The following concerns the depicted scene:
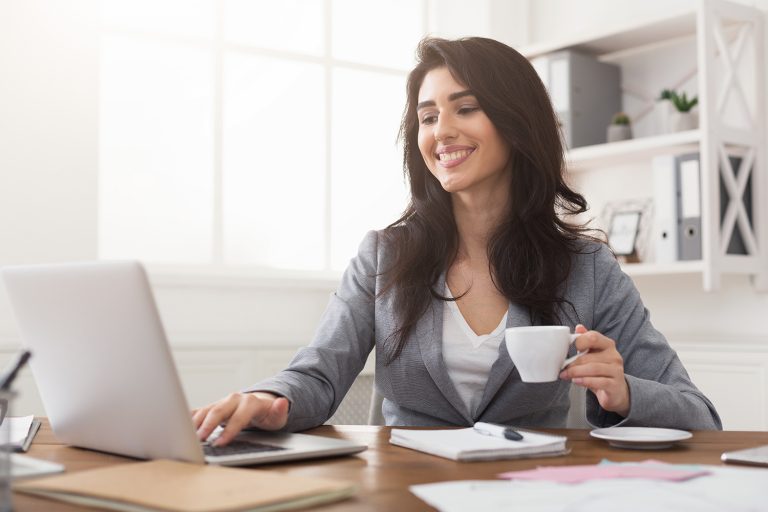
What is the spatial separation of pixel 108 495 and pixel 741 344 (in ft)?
7.61

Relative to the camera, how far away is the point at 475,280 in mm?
1761

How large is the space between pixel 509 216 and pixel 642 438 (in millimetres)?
775

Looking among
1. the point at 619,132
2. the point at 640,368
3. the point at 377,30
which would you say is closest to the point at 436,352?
the point at 640,368

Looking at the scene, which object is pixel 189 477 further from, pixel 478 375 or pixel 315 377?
pixel 478 375

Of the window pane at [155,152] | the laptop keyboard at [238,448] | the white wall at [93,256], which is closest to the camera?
the laptop keyboard at [238,448]

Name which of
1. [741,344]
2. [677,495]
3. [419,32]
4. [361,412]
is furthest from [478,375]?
[419,32]

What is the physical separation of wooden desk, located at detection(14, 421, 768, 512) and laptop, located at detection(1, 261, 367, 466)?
3 cm

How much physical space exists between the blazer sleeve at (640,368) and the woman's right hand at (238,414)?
53 centimetres

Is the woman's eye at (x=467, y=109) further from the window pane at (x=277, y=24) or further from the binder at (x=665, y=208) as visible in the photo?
the window pane at (x=277, y=24)

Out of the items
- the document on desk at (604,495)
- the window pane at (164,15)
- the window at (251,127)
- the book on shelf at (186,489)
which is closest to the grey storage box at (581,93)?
the window at (251,127)

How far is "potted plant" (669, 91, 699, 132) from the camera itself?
2.88 meters

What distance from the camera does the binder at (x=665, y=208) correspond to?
2.82 meters

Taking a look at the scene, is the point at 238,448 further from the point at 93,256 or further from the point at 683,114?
the point at 683,114

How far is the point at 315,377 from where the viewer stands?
1.51 metres
